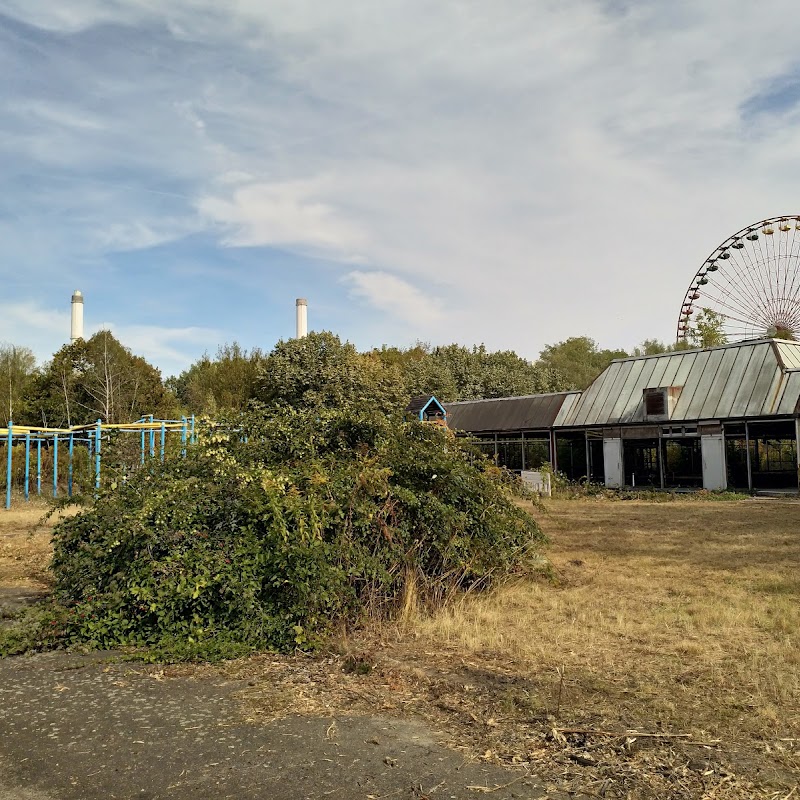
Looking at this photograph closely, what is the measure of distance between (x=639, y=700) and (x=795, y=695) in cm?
114

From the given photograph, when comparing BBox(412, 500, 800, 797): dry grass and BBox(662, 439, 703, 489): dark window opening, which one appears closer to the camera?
BBox(412, 500, 800, 797): dry grass

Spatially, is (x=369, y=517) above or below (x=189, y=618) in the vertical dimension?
above

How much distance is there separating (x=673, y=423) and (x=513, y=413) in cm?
820

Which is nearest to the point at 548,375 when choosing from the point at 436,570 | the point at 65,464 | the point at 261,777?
the point at 65,464

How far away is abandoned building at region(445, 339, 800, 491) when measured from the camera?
28.2 meters

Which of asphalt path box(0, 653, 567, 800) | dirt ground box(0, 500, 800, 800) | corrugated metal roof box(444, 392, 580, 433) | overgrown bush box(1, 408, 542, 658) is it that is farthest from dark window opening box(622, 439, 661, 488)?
asphalt path box(0, 653, 567, 800)

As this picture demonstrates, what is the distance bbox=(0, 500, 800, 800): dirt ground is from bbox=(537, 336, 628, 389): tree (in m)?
65.2

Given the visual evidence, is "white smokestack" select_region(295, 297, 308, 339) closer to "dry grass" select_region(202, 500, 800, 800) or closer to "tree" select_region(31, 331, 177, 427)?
"tree" select_region(31, 331, 177, 427)

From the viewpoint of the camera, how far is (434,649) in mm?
7055

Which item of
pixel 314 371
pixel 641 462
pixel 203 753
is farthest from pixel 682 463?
pixel 203 753

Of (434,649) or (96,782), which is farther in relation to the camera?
(434,649)

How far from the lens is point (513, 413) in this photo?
3597 centimetres

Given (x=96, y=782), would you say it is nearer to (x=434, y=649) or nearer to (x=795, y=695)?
(x=434, y=649)

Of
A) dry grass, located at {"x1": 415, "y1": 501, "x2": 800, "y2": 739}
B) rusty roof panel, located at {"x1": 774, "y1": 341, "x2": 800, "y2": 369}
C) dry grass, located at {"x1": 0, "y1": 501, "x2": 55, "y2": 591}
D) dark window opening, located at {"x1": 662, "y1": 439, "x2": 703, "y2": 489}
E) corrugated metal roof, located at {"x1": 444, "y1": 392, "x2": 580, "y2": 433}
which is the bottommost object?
dry grass, located at {"x1": 415, "y1": 501, "x2": 800, "y2": 739}
